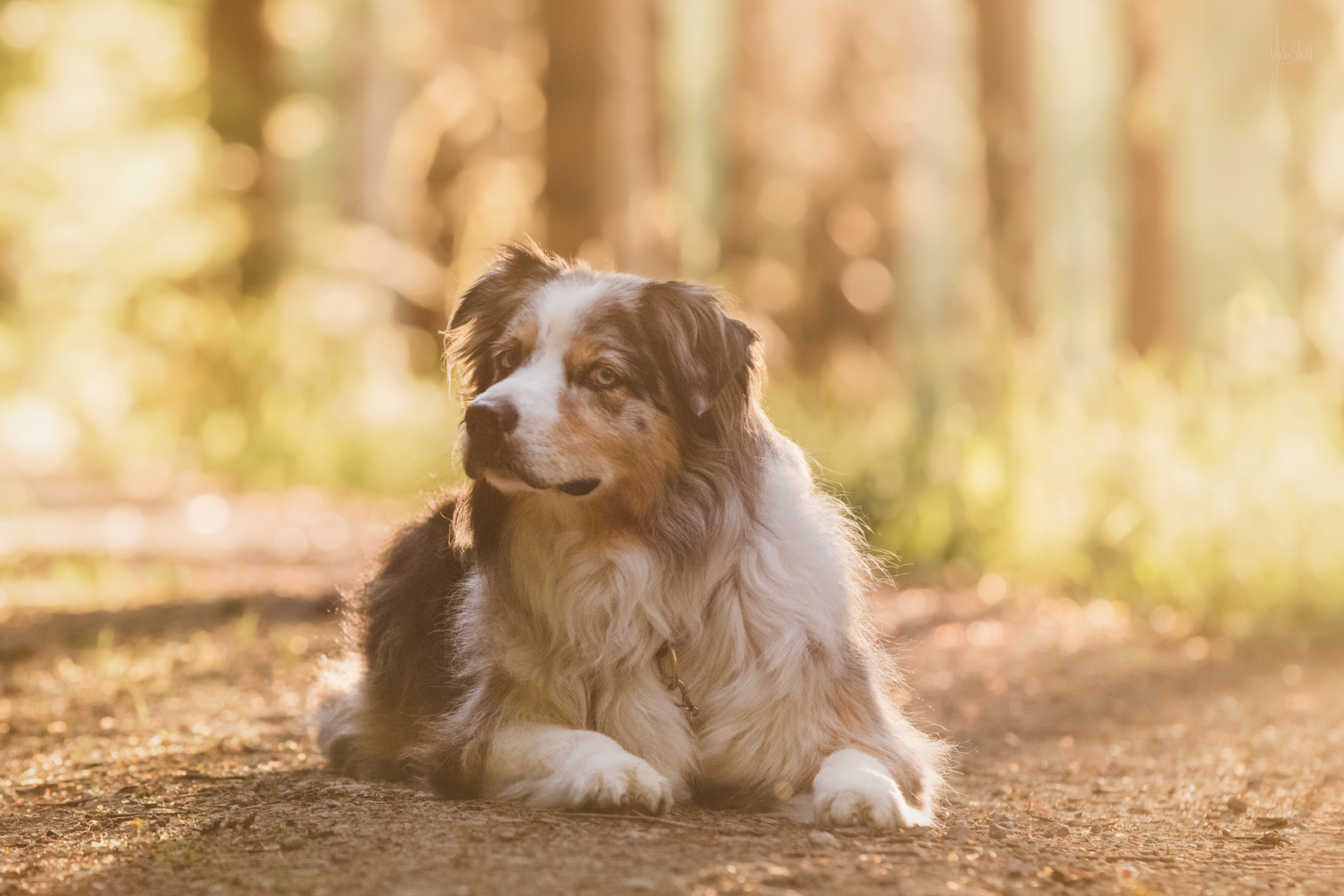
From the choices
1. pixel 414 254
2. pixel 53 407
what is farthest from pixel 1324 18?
pixel 53 407

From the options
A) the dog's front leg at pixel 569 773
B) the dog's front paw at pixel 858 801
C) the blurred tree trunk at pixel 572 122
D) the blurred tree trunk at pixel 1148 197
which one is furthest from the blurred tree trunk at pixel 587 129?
the blurred tree trunk at pixel 1148 197

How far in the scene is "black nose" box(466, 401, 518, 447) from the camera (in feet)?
10.1

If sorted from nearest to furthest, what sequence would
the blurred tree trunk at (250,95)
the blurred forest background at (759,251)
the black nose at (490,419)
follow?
1. the black nose at (490,419)
2. the blurred forest background at (759,251)
3. the blurred tree trunk at (250,95)

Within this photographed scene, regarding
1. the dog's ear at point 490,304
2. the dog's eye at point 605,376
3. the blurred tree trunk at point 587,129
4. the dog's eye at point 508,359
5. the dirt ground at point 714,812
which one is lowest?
the dirt ground at point 714,812

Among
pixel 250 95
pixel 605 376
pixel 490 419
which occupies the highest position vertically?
pixel 250 95

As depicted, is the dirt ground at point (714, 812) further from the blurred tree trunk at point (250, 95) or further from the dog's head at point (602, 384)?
the blurred tree trunk at point (250, 95)

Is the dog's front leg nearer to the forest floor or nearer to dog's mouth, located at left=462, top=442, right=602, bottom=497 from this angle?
→ the forest floor

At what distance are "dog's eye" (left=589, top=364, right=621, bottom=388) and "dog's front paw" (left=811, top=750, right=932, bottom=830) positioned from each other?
1014mm

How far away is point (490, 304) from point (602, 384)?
20.7 inches

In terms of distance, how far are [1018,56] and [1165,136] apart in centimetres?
403

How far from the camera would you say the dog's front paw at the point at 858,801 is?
3.00 meters

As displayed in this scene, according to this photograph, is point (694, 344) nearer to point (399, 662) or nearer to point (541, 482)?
point (541, 482)

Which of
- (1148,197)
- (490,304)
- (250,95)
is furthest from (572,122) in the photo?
(1148,197)

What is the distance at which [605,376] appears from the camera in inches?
130
